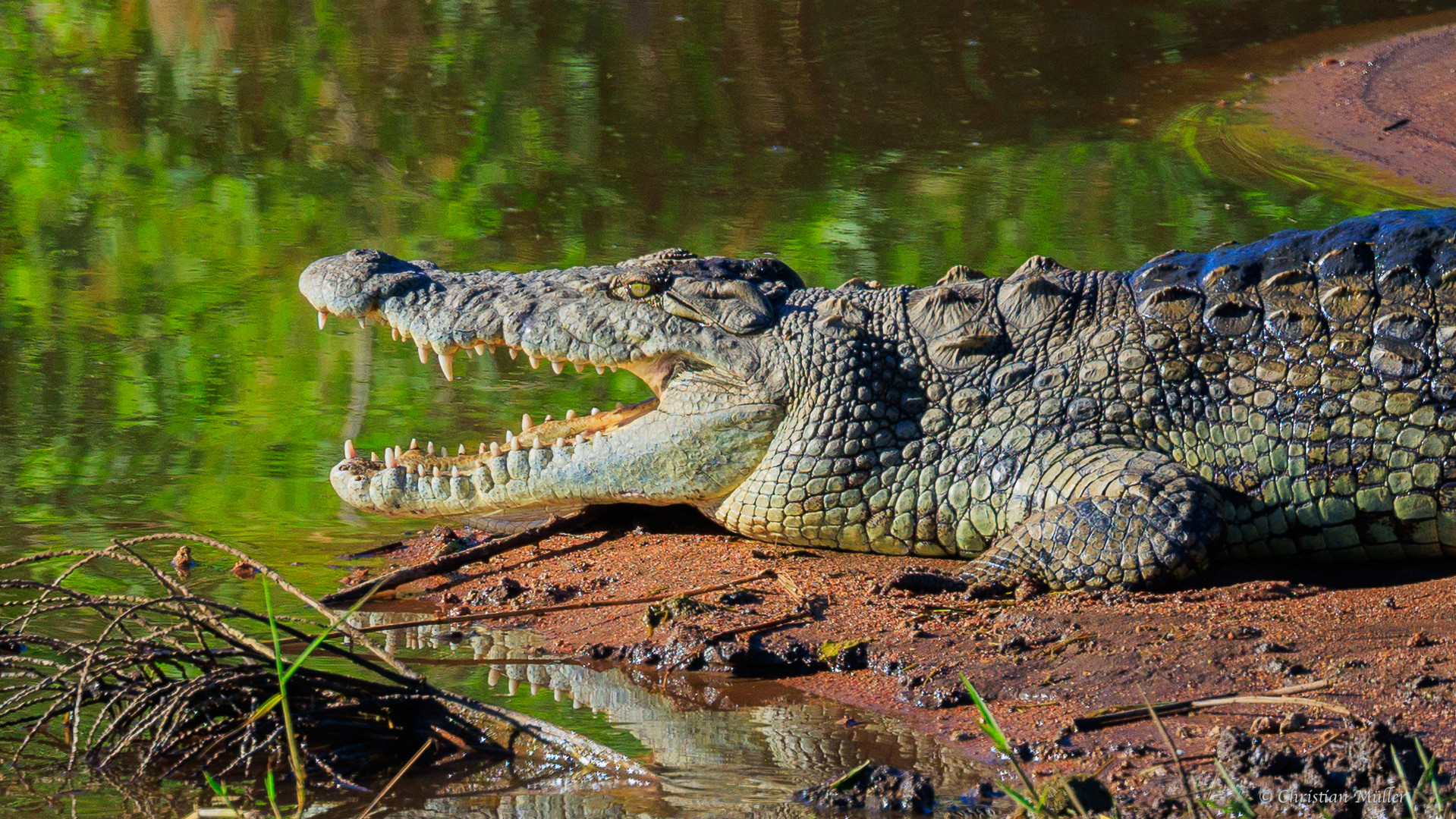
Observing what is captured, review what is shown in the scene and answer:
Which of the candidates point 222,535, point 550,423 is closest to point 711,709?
point 550,423

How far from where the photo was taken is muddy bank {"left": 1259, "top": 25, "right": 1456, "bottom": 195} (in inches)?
374

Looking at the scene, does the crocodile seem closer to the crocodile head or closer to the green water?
the crocodile head

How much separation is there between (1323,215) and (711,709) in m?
6.55

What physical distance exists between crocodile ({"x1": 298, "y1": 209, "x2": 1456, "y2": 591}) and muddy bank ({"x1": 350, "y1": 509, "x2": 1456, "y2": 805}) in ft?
0.53

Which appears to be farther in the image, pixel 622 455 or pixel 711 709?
pixel 622 455

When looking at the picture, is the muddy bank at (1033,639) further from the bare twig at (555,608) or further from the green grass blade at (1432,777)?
the green grass blade at (1432,777)

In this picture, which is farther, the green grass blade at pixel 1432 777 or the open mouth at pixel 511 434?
the open mouth at pixel 511 434

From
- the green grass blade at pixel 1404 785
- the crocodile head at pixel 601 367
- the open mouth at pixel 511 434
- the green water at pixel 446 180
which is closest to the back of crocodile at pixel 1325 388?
the crocodile head at pixel 601 367

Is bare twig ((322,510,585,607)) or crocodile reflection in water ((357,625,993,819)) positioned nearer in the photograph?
crocodile reflection in water ((357,625,993,819))

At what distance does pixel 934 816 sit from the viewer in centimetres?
290

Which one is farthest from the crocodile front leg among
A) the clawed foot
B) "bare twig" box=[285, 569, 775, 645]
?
"bare twig" box=[285, 569, 775, 645]

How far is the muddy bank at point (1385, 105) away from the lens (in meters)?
9.51

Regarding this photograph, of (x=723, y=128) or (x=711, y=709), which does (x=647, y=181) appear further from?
(x=711, y=709)

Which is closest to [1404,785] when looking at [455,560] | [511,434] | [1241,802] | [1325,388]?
[1241,802]
